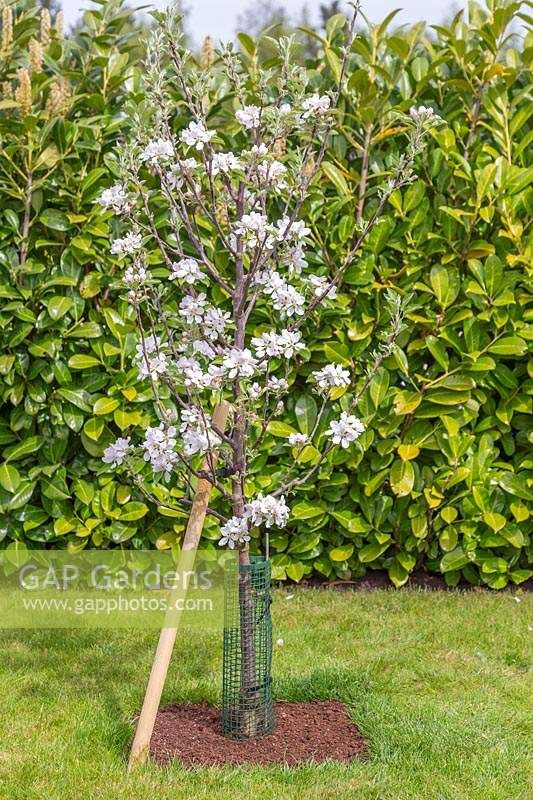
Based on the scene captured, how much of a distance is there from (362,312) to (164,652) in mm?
2092

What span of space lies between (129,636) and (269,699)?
3.61 ft

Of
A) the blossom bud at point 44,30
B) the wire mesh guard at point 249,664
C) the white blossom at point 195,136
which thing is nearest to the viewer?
the white blossom at point 195,136

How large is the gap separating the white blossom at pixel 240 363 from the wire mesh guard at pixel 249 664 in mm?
639

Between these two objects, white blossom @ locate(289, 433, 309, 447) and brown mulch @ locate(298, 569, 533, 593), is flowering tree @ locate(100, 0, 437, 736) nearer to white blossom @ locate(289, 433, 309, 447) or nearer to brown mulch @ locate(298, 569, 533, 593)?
white blossom @ locate(289, 433, 309, 447)

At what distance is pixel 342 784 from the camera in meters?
2.64

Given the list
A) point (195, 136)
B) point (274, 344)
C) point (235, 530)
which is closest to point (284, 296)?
point (274, 344)

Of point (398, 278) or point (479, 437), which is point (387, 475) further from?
point (398, 278)

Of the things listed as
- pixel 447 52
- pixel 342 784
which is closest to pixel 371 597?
pixel 342 784

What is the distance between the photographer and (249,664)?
2.90 meters

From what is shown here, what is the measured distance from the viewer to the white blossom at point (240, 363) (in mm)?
2566

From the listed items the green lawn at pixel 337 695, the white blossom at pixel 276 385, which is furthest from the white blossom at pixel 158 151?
the green lawn at pixel 337 695

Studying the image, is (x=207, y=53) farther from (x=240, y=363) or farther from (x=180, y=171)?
(x=240, y=363)

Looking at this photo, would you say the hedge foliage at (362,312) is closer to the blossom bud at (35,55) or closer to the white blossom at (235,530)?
the blossom bud at (35,55)

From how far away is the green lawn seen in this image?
265 cm
